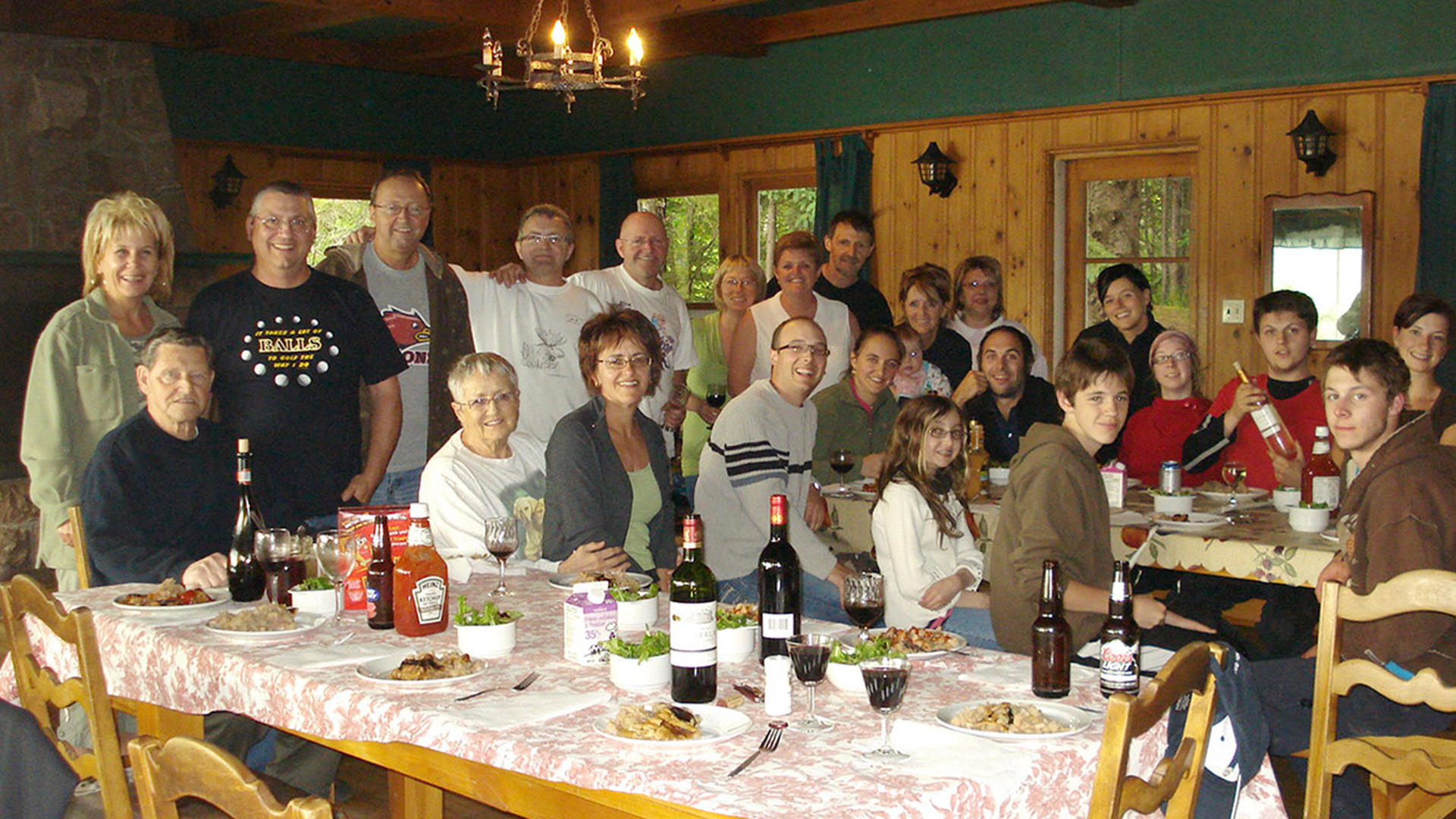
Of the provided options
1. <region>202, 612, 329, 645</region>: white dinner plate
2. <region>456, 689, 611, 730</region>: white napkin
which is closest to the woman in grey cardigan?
<region>202, 612, 329, 645</region>: white dinner plate

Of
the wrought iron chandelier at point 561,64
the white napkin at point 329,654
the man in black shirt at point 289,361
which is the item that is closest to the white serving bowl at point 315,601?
the white napkin at point 329,654

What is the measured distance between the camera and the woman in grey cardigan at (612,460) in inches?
127

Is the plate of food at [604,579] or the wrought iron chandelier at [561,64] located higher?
the wrought iron chandelier at [561,64]

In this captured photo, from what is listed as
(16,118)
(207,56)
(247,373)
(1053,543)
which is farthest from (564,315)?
(207,56)

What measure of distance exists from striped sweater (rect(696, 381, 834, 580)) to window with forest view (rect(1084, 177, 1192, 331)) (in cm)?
376

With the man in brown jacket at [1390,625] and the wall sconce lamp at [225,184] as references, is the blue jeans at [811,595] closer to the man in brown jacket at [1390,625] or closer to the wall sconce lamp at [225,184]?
the man in brown jacket at [1390,625]

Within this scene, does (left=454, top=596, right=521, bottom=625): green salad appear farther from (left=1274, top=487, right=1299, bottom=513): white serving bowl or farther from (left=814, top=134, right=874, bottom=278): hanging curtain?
(left=814, top=134, right=874, bottom=278): hanging curtain

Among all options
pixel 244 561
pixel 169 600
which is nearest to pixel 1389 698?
pixel 244 561

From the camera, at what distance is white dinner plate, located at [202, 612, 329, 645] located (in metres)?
2.45

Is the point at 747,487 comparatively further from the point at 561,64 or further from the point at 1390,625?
the point at 561,64

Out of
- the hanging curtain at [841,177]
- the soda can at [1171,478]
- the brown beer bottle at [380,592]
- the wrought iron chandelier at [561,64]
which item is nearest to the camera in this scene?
the brown beer bottle at [380,592]

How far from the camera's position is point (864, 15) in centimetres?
764

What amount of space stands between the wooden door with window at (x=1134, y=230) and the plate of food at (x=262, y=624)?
5.26 metres

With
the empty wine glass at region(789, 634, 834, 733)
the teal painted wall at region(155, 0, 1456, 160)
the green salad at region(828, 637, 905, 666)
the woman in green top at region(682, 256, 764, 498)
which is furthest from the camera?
the teal painted wall at region(155, 0, 1456, 160)
